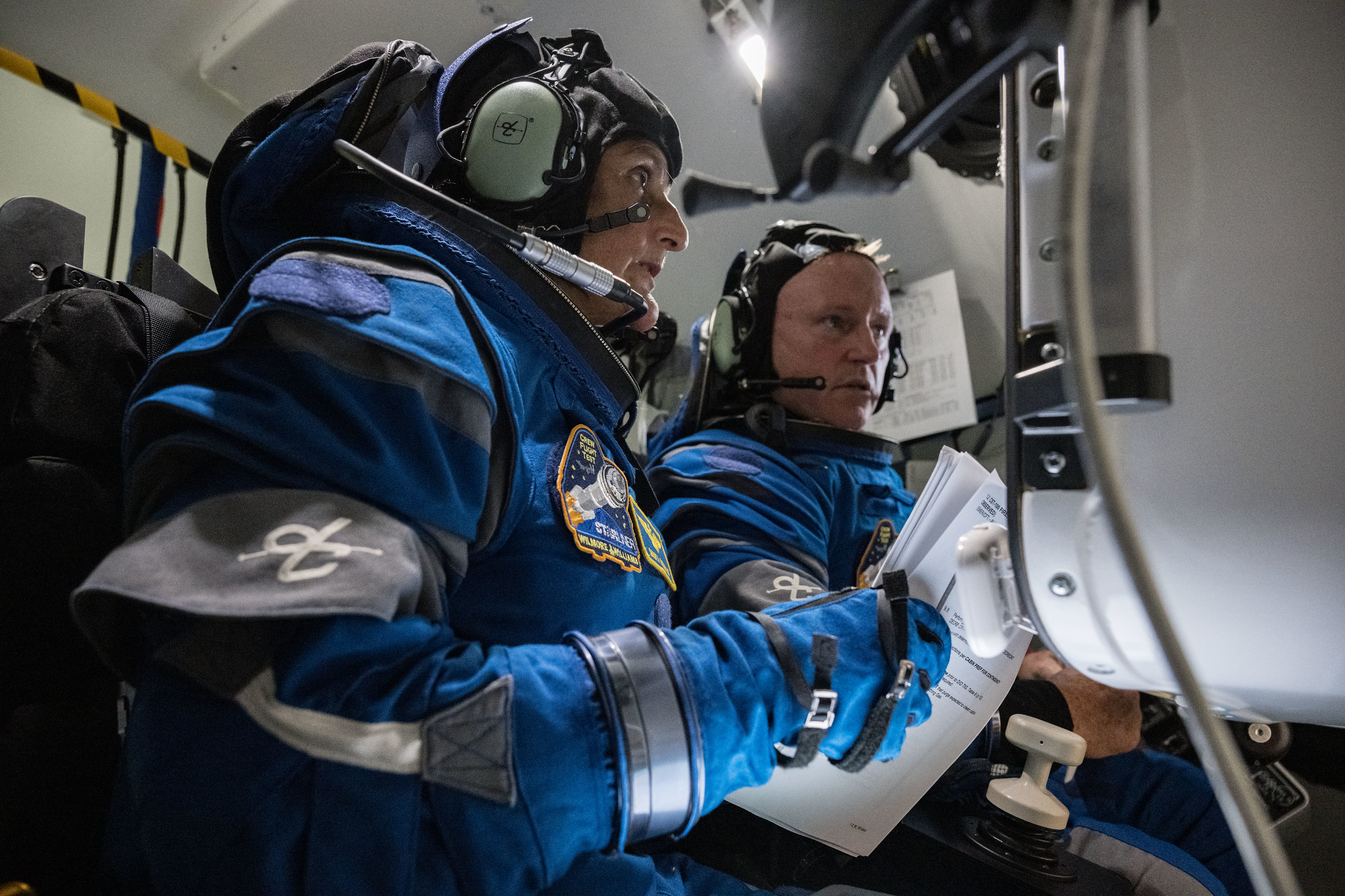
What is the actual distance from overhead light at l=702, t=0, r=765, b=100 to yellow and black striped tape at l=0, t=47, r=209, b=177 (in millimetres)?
1113

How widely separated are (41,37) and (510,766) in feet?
5.69

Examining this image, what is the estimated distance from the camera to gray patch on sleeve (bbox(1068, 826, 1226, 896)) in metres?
0.83

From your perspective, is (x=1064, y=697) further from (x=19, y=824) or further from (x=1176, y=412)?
(x=19, y=824)

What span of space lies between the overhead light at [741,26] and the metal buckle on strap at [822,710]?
4.37 ft

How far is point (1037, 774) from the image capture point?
0.85 metres

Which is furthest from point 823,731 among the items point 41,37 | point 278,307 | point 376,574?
point 41,37

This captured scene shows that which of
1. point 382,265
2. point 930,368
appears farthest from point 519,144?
point 930,368

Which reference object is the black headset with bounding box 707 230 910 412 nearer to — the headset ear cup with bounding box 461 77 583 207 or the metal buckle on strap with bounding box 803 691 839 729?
the headset ear cup with bounding box 461 77 583 207

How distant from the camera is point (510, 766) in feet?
1.72

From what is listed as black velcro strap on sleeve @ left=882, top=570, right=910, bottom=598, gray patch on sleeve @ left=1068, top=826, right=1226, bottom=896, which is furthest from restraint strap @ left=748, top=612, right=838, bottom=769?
gray patch on sleeve @ left=1068, top=826, right=1226, bottom=896

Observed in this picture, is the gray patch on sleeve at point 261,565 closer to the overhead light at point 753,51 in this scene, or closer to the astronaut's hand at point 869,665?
the astronaut's hand at point 869,665

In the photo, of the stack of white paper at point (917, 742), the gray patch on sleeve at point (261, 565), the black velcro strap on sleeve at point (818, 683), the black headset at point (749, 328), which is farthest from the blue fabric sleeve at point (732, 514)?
the gray patch on sleeve at point (261, 565)

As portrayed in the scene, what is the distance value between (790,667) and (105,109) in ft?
5.98

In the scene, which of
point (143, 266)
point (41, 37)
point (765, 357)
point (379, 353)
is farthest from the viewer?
point (765, 357)
